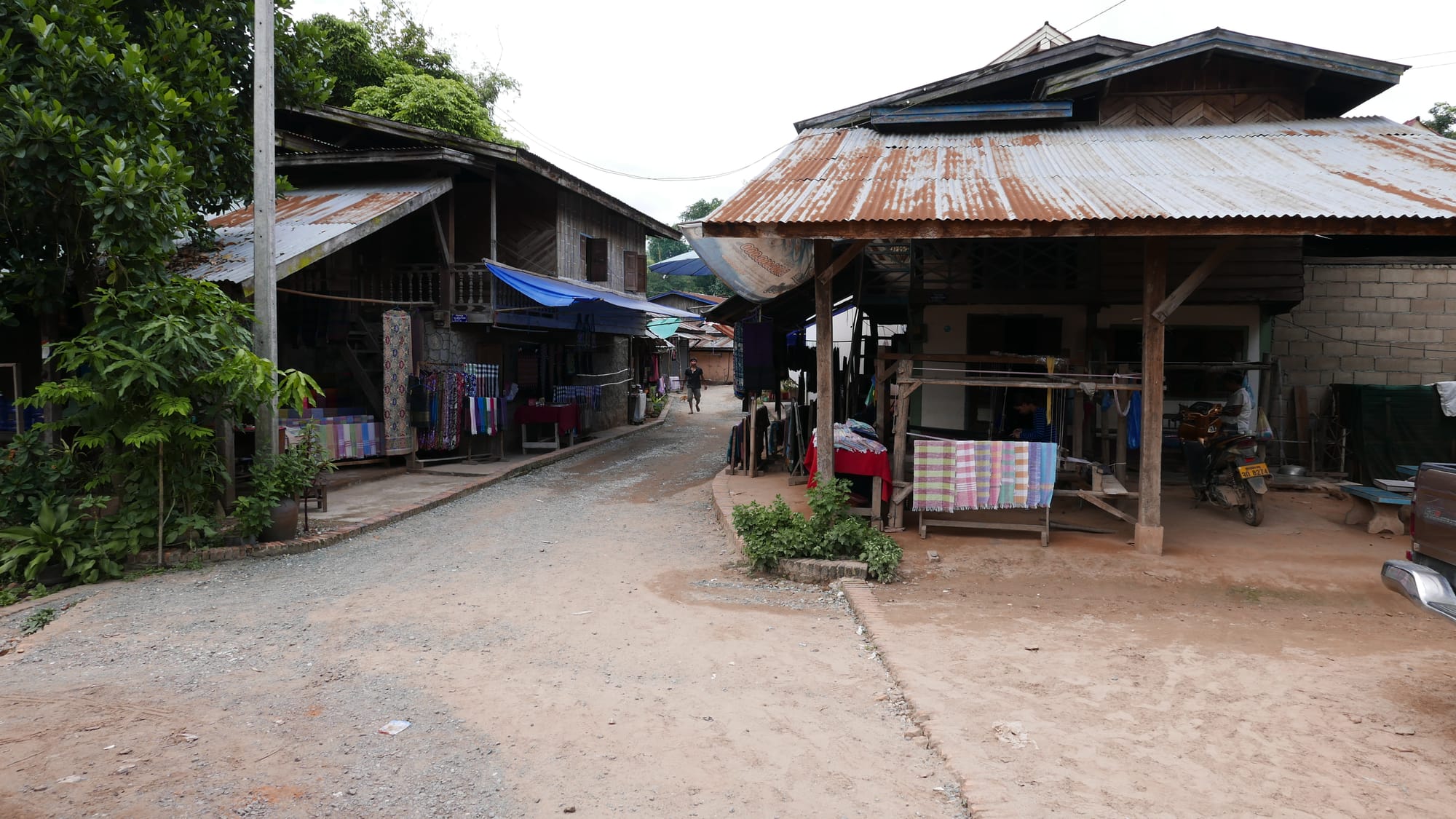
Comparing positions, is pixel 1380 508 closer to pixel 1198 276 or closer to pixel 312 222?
pixel 1198 276

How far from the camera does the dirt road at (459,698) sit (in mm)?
3479

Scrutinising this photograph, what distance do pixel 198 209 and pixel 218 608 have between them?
17.6ft

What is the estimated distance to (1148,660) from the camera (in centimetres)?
500

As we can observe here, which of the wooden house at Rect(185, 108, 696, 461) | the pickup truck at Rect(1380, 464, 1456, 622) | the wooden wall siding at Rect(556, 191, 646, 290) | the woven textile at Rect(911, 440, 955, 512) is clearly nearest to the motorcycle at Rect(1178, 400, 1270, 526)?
the woven textile at Rect(911, 440, 955, 512)

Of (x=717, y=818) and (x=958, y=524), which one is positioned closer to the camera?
(x=717, y=818)

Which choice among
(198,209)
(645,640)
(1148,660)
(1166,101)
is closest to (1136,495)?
(1148,660)

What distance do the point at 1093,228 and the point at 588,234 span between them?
13273 millimetres

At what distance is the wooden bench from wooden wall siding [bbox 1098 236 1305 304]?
288 cm

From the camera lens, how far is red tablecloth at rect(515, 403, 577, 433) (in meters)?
15.1

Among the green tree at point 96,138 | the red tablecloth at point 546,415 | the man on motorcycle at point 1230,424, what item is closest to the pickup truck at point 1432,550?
the man on motorcycle at point 1230,424

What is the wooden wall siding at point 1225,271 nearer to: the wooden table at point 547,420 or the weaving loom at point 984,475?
the weaving loom at point 984,475

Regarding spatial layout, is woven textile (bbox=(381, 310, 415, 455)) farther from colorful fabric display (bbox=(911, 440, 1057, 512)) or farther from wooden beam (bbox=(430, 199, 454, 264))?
colorful fabric display (bbox=(911, 440, 1057, 512))

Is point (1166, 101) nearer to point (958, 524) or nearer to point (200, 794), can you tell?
point (958, 524)

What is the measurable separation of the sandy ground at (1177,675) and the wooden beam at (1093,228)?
9.37 ft
